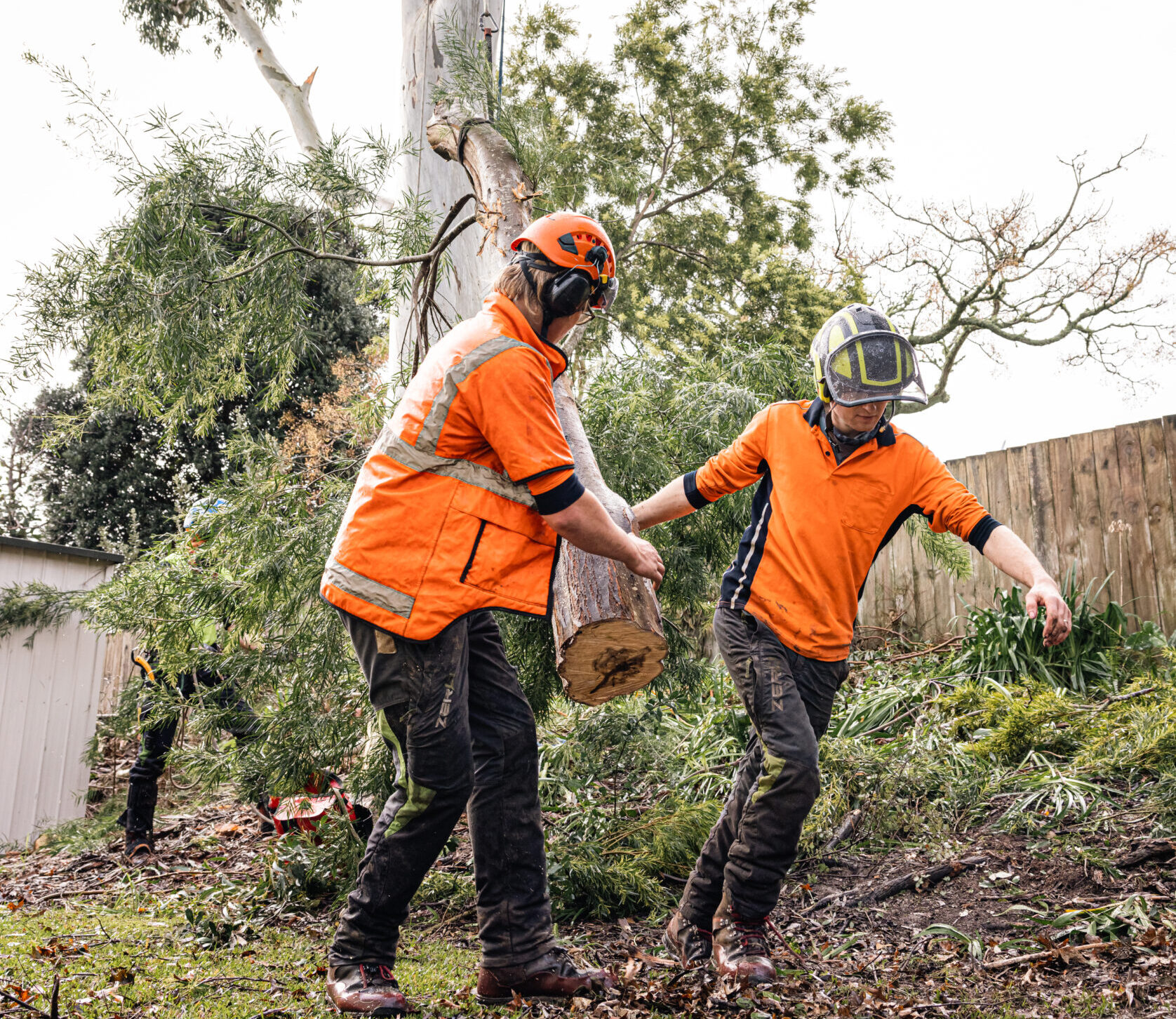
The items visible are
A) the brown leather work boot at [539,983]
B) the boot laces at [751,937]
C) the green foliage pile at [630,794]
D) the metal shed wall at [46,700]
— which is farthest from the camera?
the metal shed wall at [46,700]

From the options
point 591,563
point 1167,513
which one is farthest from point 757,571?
point 1167,513

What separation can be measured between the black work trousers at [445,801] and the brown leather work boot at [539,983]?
27mm

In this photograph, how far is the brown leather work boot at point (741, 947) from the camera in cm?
269

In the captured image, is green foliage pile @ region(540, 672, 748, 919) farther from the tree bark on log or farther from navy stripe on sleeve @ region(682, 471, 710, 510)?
navy stripe on sleeve @ region(682, 471, 710, 510)

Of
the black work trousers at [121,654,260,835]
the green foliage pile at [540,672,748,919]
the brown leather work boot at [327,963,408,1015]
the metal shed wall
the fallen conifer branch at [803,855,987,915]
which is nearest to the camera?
the brown leather work boot at [327,963,408,1015]

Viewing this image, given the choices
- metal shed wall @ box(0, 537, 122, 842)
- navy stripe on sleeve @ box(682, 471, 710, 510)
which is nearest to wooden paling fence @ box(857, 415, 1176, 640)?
navy stripe on sleeve @ box(682, 471, 710, 510)

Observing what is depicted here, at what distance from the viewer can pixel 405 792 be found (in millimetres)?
2471

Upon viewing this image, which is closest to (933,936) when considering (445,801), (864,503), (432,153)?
(864,503)

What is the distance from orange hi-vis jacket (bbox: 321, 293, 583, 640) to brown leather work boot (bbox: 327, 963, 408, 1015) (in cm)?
93

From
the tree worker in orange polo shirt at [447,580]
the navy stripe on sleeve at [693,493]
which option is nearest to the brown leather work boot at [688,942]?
the tree worker in orange polo shirt at [447,580]

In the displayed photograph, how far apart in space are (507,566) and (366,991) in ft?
3.92

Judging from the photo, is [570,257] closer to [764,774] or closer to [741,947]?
[764,774]

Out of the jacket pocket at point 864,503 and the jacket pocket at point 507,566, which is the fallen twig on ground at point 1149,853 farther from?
the jacket pocket at point 507,566

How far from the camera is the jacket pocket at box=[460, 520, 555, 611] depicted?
2.45 meters
